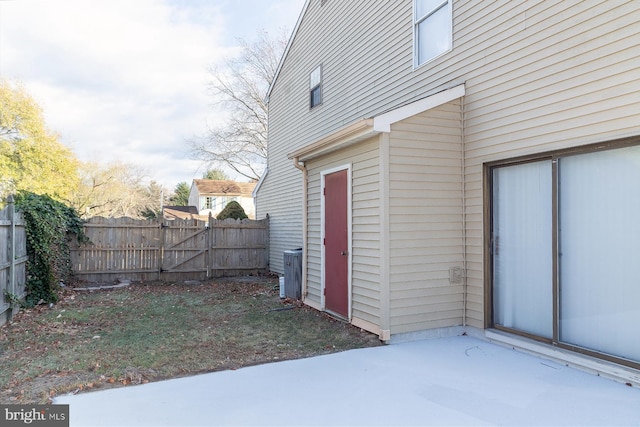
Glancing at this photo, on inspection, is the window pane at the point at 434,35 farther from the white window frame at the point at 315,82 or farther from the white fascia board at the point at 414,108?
the white window frame at the point at 315,82

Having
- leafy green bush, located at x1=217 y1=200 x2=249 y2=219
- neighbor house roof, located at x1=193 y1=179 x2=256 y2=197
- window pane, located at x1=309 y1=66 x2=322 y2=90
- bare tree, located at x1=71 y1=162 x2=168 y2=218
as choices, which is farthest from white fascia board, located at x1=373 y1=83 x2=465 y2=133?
neighbor house roof, located at x1=193 y1=179 x2=256 y2=197

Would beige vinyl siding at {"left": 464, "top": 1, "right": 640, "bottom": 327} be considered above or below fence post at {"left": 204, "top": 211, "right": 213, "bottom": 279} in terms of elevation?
above

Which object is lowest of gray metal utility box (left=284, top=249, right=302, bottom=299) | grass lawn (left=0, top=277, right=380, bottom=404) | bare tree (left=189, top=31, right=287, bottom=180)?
grass lawn (left=0, top=277, right=380, bottom=404)

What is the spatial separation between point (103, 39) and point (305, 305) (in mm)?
8465

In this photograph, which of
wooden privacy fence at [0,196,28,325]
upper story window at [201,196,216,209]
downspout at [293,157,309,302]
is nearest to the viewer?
wooden privacy fence at [0,196,28,325]

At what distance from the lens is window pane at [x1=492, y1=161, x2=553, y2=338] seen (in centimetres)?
427

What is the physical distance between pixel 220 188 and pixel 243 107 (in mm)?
20625

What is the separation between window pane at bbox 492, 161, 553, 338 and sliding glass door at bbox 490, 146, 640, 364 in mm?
11

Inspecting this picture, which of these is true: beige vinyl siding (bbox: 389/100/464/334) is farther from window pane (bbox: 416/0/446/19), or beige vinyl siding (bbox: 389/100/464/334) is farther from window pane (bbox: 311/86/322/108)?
window pane (bbox: 311/86/322/108)

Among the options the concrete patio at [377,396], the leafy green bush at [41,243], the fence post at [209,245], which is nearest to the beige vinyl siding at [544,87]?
the concrete patio at [377,396]

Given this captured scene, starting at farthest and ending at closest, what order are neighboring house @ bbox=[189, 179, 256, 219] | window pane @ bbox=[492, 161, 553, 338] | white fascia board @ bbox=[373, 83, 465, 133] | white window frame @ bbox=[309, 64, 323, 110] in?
1. neighboring house @ bbox=[189, 179, 256, 219]
2. white window frame @ bbox=[309, 64, 323, 110]
3. white fascia board @ bbox=[373, 83, 465, 133]
4. window pane @ bbox=[492, 161, 553, 338]

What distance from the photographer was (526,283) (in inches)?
177

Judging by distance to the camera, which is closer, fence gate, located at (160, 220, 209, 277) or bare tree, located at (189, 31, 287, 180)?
fence gate, located at (160, 220, 209, 277)

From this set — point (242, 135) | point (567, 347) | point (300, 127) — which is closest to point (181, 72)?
point (242, 135)
